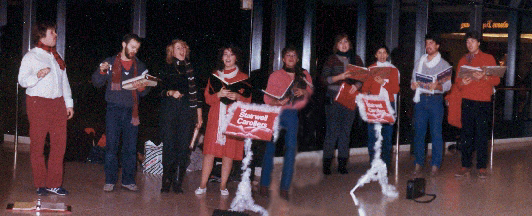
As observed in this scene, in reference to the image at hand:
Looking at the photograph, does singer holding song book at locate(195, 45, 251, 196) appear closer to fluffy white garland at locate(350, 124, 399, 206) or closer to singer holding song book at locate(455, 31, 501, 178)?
fluffy white garland at locate(350, 124, 399, 206)

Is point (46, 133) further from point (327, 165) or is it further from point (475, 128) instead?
point (475, 128)

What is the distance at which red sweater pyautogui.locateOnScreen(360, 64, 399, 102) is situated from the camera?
725 cm

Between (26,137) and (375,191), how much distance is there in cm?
532

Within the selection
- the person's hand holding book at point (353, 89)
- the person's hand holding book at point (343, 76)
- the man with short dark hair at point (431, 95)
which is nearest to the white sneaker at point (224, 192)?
the person's hand holding book at point (343, 76)

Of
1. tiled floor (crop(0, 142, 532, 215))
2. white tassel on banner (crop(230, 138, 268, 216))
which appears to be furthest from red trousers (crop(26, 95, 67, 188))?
white tassel on banner (crop(230, 138, 268, 216))

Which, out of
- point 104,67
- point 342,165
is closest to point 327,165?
point 342,165

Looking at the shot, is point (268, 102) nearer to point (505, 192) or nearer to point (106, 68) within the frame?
point (106, 68)

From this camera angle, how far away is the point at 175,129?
5.98 m

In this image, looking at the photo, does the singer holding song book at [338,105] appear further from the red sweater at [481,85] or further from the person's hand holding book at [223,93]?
the person's hand holding book at [223,93]

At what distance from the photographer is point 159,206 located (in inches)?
210

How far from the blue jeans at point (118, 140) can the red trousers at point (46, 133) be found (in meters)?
0.37

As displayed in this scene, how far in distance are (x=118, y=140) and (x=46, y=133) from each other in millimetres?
605

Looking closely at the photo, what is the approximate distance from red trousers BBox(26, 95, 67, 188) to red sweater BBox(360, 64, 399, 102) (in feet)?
9.94

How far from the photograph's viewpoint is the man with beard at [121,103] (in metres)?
5.79
